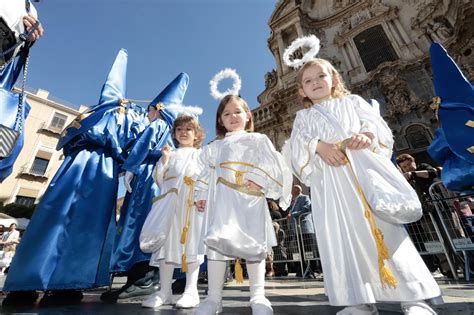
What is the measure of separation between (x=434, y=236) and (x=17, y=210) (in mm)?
22797

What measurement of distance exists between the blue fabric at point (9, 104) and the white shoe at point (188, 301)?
1.90 meters

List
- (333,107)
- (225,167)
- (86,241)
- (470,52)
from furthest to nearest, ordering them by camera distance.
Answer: (470,52), (86,241), (225,167), (333,107)

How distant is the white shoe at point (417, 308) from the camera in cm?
114

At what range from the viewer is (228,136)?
7.10ft

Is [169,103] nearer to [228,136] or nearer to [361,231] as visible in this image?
[228,136]

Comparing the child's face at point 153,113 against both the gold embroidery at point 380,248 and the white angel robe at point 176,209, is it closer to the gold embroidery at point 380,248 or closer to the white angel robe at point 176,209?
the white angel robe at point 176,209

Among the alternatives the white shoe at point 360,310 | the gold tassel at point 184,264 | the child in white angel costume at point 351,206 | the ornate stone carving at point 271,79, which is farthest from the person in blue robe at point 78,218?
the ornate stone carving at point 271,79

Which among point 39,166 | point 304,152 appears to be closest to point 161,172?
point 304,152

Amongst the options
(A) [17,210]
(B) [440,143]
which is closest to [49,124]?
(A) [17,210]

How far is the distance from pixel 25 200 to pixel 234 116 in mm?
24173

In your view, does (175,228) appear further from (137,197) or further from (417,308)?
(417,308)

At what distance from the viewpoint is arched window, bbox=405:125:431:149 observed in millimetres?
11799

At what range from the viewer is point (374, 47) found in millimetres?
15836

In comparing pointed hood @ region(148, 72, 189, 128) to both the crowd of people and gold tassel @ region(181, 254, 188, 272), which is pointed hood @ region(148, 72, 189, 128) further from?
gold tassel @ region(181, 254, 188, 272)
